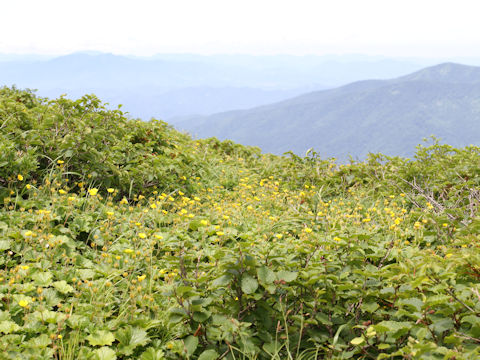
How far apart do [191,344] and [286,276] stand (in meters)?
0.69

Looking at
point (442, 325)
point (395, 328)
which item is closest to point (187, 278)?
point (395, 328)

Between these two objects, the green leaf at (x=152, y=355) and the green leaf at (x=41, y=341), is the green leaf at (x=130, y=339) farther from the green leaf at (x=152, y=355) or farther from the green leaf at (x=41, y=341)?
the green leaf at (x=41, y=341)

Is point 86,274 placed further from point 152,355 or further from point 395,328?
point 395,328

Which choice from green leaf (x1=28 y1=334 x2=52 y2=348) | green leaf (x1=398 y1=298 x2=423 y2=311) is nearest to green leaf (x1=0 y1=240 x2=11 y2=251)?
green leaf (x1=28 y1=334 x2=52 y2=348)

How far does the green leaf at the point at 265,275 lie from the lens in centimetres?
232

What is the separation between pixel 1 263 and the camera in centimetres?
320

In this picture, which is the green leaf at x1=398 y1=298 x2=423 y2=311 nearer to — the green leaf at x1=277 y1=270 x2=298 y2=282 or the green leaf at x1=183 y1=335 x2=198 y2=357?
the green leaf at x1=277 y1=270 x2=298 y2=282

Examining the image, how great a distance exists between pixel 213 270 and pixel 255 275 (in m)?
0.35

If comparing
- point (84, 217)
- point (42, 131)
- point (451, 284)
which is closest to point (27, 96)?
point (42, 131)

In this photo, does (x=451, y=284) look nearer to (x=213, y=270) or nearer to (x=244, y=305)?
(x=244, y=305)

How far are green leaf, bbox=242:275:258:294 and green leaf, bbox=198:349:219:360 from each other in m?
0.41

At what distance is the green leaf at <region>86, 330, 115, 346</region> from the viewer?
8.07ft

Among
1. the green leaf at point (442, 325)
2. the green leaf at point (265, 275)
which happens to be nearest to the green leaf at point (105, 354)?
the green leaf at point (265, 275)

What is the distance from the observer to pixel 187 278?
8.08ft
